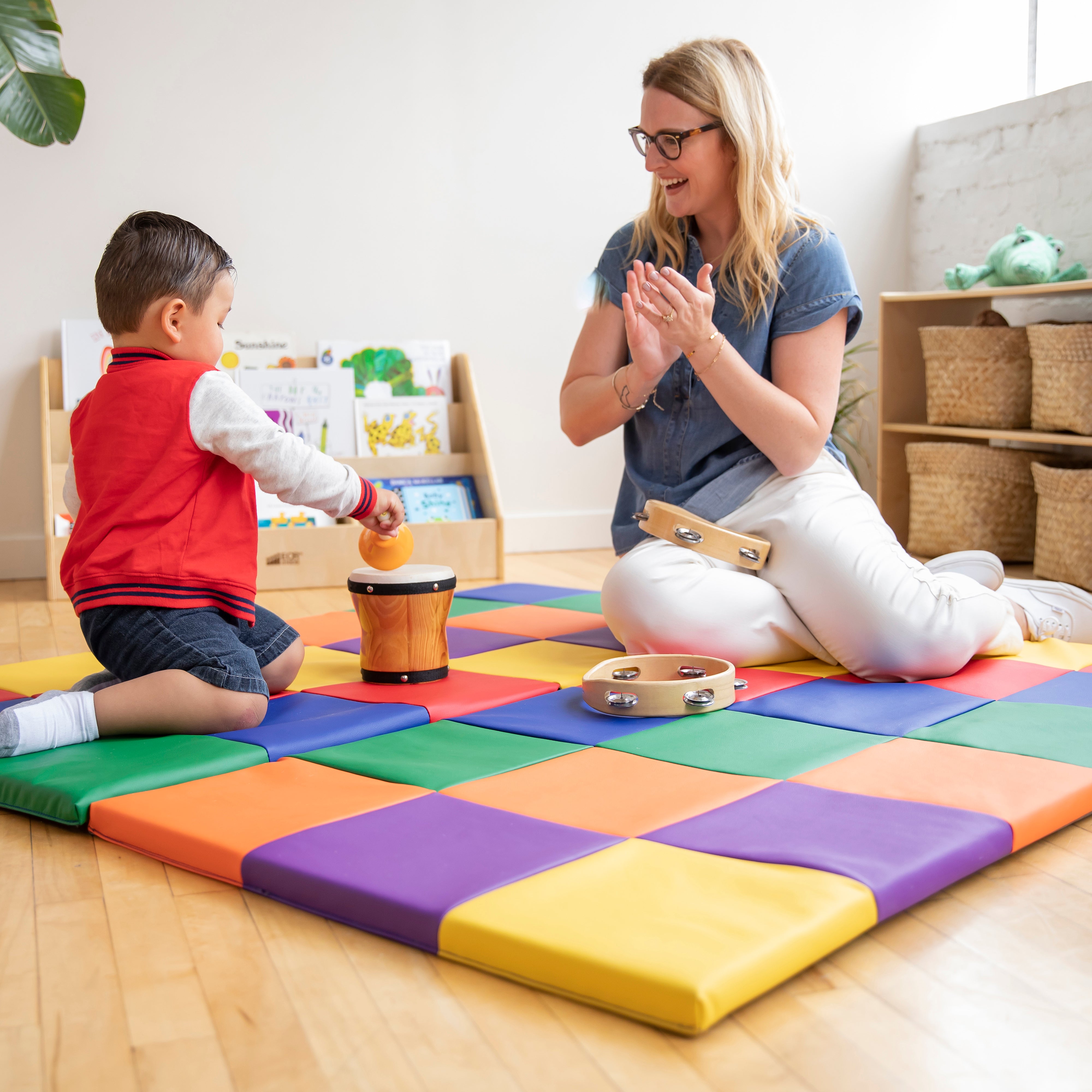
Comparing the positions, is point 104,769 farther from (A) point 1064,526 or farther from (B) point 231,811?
(A) point 1064,526

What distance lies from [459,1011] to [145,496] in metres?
0.79

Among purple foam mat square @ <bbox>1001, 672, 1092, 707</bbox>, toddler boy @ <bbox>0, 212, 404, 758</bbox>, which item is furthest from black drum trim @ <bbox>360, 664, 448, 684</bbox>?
purple foam mat square @ <bbox>1001, 672, 1092, 707</bbox>

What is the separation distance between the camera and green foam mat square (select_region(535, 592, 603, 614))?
213 cm

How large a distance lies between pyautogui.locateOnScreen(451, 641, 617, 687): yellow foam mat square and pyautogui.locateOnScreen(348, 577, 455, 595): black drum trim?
0.16m

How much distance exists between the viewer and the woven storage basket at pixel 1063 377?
2521mm

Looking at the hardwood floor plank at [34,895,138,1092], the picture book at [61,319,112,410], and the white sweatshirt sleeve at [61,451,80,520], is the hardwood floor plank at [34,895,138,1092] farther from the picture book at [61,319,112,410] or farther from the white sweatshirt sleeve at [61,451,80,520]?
the picture book at [61,319,112,410]

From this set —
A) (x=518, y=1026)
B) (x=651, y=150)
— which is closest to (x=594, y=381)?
(x=651, y=150)

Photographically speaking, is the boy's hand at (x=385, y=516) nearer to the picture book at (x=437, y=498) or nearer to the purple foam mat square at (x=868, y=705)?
the purple foam mat square at (x=868, y=705)

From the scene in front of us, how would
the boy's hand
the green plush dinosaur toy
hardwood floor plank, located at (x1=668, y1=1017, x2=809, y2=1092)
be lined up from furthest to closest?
1. the green plush dinosaur toy
2. the boy's hand
3. hardwood floor plank, located at (x1=668, y1=1017, x2=809, y2=1092)

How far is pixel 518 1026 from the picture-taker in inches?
28.0

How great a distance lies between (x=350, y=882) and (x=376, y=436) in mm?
2206

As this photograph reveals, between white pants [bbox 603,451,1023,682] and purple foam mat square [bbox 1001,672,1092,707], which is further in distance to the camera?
white pants [bbox 603,451,1023,682]

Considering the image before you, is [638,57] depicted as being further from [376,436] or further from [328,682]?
[328,682]

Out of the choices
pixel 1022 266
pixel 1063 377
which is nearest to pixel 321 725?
pixel 1063 377
